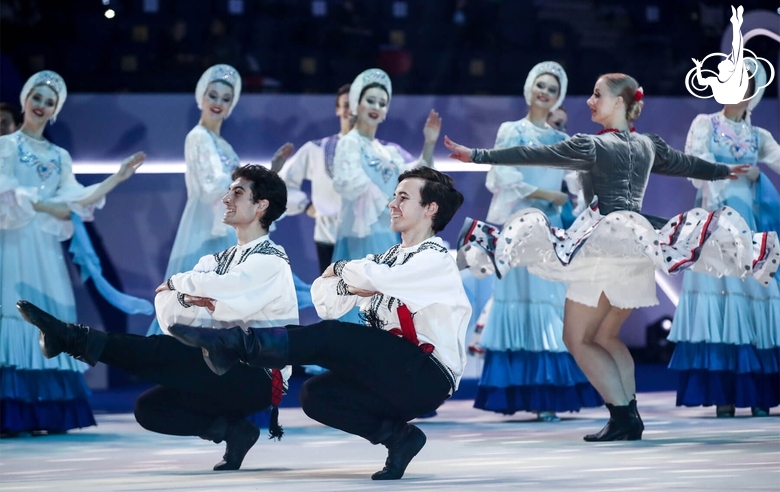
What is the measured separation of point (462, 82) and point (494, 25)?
0.51m

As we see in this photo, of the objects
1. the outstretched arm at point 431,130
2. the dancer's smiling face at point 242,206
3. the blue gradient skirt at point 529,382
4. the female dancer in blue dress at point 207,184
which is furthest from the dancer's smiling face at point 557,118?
the dancer's smiling face at point 242,206

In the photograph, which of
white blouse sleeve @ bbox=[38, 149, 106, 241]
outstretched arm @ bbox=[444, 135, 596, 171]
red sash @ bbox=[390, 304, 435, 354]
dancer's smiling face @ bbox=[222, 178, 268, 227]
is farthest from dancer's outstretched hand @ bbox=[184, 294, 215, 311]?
A: white blouse sleeve @ bbox=[38, 149, 106, 241]

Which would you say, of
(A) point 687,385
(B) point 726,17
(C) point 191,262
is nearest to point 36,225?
(C) point 191,262

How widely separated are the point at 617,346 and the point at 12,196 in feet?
8.64

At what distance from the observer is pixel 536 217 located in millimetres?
4562

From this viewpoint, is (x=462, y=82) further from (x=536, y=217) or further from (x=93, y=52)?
(x=536, y=217)

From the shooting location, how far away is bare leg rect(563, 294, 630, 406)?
4.51 meters

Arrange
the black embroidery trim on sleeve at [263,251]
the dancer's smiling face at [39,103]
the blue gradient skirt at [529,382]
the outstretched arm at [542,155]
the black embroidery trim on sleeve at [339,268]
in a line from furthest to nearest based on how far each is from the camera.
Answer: the blue gradient skirt at [529,382] < the dancer's smiling face at [39,103] < the outstretched arm at [542,155] < the black embroidery trim on sleeve at [263,251] < the black embroidery trim on sleeve at [339,268]

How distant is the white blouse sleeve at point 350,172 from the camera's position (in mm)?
5703

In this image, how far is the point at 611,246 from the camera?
4457 mm

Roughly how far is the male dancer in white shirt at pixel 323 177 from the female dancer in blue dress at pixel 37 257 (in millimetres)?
1219

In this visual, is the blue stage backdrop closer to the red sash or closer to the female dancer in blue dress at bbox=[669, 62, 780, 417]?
the female dancer in blue dress at bbox=[669, 62, 780, 417]

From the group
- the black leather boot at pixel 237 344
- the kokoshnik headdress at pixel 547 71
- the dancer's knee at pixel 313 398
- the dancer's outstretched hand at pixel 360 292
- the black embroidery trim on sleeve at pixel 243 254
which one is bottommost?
the dancer's knee at pixel 313 398

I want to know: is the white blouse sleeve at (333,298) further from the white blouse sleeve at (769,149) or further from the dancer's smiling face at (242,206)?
the white blouse sleeve at (769,149)
